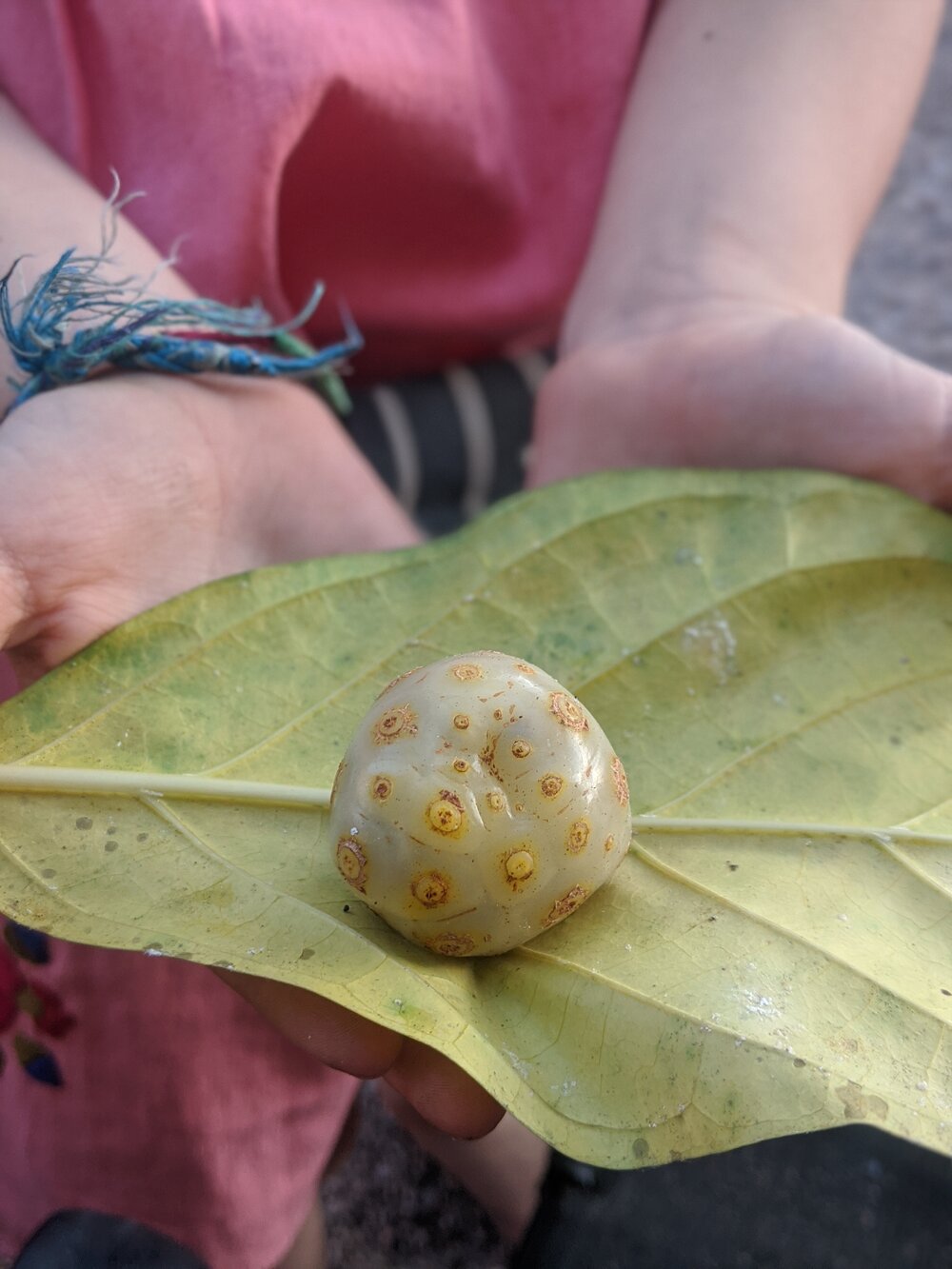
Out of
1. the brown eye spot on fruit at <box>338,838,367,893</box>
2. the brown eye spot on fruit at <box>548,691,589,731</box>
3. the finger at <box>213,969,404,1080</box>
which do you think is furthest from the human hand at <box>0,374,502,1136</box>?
the brown eye spot on fruit at <box>548,691,589,731</box>

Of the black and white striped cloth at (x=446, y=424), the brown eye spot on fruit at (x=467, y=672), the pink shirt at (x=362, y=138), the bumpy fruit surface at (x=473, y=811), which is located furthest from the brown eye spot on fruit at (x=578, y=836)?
the black and white striped cloth at (x=446, y=424)

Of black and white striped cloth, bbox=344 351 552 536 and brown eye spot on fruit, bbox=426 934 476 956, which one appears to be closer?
brown eye spot on fruit, bbox=426 934 476 956

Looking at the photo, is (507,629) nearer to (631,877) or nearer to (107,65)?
(631,877)

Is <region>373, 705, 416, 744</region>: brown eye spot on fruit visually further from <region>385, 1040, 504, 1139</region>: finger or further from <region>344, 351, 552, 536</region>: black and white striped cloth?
<region>344, 351, 552, 536</region>: black and white striped cloth

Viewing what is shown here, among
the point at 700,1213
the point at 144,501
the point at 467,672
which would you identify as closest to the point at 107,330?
the point at 144,501

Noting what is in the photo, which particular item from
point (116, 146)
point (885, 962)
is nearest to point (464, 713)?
point (885, 962)

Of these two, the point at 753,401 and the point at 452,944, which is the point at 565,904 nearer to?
the point at 452,944

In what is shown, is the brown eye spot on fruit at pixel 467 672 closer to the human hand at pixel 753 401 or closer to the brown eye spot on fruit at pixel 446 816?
the brown eye spot on fruit at pixel 446 816
